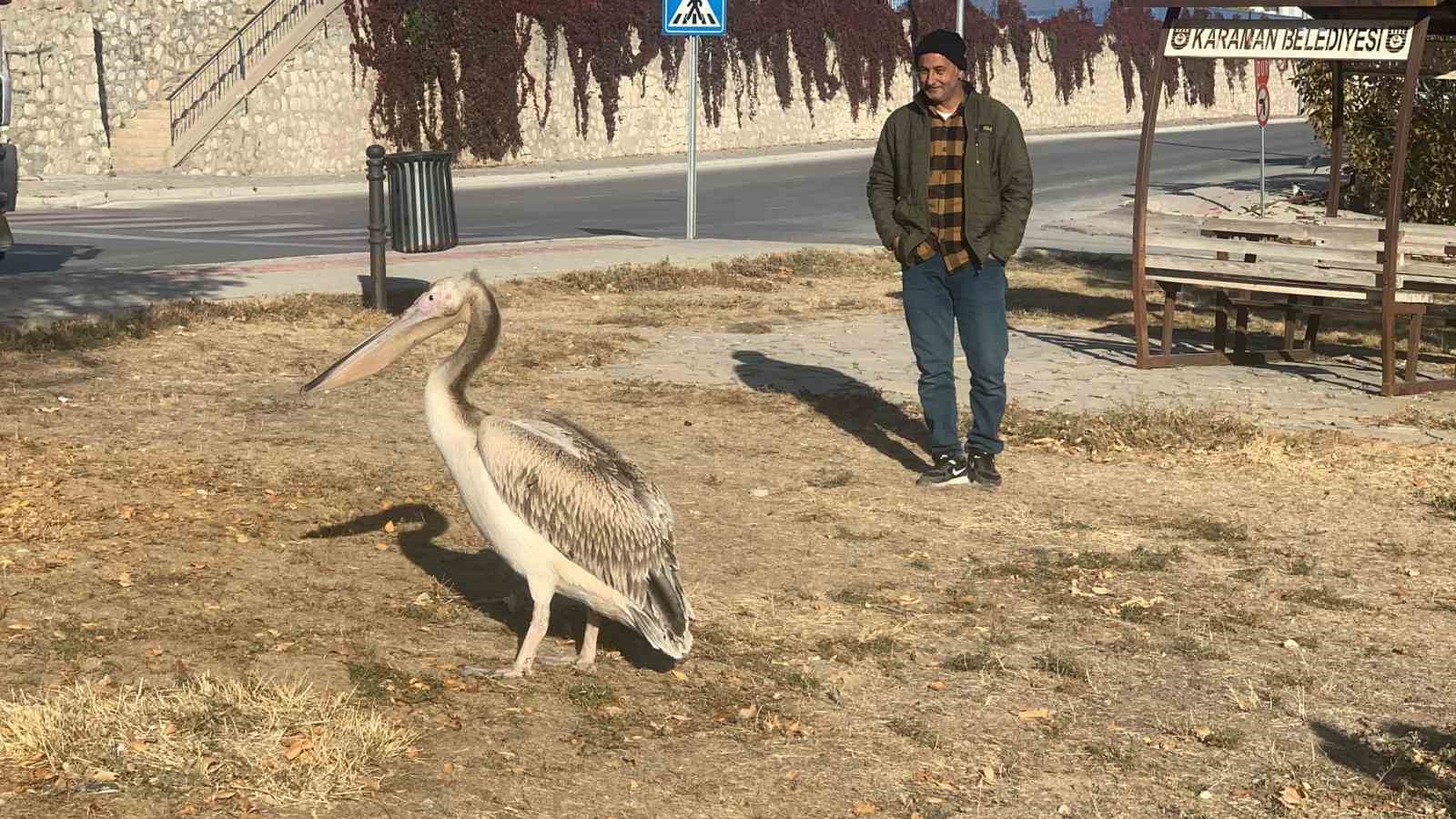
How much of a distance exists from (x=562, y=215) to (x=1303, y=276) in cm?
1560

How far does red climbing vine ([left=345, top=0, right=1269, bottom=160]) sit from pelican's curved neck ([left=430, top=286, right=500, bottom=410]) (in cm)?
3169

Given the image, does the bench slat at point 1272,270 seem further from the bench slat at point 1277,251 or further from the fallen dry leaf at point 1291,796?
the fallen dry leaf at point 1291,796

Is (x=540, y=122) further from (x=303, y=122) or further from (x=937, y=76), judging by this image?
(x=937, y=76)

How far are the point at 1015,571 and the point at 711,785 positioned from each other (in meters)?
2.55

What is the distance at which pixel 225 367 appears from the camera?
11148 millimetres

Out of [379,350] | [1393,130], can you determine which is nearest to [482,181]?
[1393,130]

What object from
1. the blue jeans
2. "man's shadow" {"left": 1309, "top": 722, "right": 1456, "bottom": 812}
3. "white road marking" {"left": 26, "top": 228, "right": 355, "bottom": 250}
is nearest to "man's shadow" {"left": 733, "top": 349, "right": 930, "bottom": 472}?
the blue jeans

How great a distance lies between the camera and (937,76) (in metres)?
8.03

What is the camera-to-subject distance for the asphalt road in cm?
1933

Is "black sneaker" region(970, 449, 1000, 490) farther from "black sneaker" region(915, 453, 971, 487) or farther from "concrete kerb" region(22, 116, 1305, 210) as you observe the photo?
"concrete kerb" region(22, 116, 1305, 210)

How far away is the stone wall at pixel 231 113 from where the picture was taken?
31.8 metres

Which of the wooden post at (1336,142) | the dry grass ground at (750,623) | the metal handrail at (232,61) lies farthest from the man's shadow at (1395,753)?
the metal handrail at (232,61)

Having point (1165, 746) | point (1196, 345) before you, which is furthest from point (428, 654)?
point (1196, 345)

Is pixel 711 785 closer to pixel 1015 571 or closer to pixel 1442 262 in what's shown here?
pixel 1015 571
